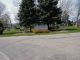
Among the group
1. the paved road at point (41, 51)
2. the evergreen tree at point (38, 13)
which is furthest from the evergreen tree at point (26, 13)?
the paved road at point (41, 51)

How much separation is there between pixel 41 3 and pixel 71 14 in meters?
22.7

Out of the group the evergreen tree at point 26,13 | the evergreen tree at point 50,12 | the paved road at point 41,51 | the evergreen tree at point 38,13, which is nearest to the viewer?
the paved road at point 41,51

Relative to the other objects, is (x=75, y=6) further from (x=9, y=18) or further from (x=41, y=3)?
(x=9, y=18)

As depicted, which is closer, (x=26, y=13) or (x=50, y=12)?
(x=26, y=13)

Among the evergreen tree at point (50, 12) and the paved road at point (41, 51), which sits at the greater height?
the evergreen tree at point (50, 12)

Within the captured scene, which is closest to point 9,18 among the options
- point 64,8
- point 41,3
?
point 64,8

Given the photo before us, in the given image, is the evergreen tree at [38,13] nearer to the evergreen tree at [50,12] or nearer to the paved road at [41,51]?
the evergreen tree at [50,12]

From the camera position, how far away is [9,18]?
107 metres

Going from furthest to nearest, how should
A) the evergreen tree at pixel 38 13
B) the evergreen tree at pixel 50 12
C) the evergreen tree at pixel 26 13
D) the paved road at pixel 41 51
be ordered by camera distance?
the evergreen tree at pixel 50 12 < the evergreen tree at pixel 38 13 < the evergreen tree at pixel 26 13 < the paved road at pixel 41 51

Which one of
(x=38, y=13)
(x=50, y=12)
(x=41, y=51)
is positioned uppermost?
(x=50, y=12)

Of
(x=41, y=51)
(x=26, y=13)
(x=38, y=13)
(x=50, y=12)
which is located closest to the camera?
(x=41, y=51)

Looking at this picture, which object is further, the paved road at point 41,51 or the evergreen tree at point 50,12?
the evergreen tree at point 50,12

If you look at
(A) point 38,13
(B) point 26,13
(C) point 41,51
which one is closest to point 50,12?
(A) point 38,13

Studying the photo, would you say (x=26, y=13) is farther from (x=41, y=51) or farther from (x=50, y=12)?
(x=41, y=51)
